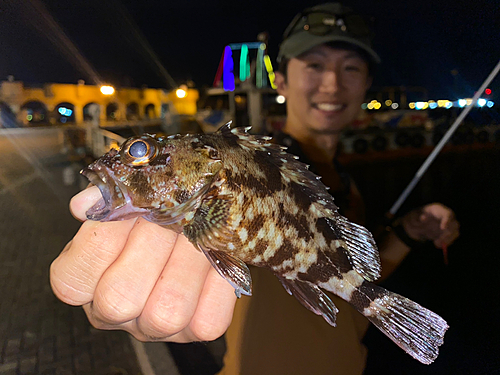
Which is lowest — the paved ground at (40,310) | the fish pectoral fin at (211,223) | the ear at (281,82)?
the paved ground at (40,310)

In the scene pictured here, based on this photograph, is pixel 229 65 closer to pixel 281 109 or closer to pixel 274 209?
pixel 281 109

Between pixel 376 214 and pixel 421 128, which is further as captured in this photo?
pixel 421 128

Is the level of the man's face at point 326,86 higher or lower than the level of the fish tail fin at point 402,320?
higher

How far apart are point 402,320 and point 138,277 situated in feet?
6.22

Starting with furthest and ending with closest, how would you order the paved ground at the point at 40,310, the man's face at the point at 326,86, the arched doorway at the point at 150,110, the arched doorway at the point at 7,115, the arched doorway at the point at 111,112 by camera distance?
the arched doorway at the point at 150,110, the arched doorway at the point at 111,112, the arched doorway at the point at 7,115, the man's face at the point at 326,86, the paved ground at the point at 40,310

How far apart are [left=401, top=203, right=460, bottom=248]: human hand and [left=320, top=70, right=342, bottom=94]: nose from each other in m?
2.27

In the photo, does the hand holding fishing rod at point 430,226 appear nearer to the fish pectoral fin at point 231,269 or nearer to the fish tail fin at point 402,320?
the fish tail fin at point 402,320

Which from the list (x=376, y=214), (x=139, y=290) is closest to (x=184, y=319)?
(x=139, y=290)

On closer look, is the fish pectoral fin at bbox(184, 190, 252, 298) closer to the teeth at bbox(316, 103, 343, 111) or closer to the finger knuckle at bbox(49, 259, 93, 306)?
the finger knuckle at bbox(49, 259, 93, 306)

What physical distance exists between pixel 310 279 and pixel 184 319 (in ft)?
3.16

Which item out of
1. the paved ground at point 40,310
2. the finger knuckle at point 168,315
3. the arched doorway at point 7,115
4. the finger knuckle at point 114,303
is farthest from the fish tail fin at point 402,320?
the arched doorway at point 7,115

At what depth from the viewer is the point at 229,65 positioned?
76.4ft

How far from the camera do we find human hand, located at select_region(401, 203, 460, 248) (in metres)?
3.86

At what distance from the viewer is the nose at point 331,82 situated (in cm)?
408
